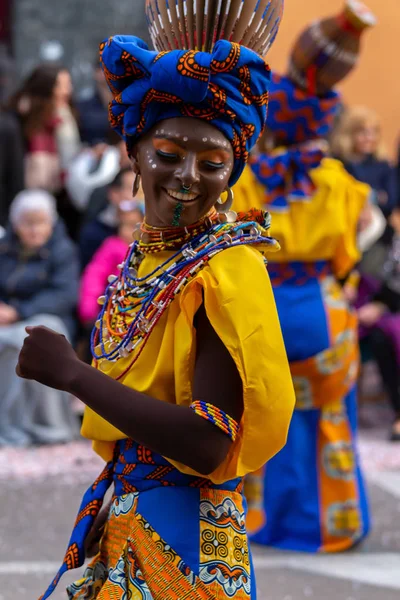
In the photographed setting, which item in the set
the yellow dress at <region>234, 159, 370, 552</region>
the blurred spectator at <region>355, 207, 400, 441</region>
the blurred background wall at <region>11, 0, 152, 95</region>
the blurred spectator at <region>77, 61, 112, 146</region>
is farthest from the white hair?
the blurred background wall at <region>11, 0, 152, 95</region>

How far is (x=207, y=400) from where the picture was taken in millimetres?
2127

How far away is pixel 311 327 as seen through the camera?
4.86 m

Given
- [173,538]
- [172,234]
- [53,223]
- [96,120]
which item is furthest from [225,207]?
[96,120]

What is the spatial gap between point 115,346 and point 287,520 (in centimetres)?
297

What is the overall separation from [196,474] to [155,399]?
0.61 ft

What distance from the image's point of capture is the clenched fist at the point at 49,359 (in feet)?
7.01

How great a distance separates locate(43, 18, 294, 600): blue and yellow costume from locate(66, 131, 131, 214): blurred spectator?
242 inches

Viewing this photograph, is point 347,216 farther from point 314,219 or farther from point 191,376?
point 191,376

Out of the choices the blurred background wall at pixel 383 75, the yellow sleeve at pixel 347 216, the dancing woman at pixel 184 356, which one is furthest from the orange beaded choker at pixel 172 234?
the blurred background wall at pixel 383 75

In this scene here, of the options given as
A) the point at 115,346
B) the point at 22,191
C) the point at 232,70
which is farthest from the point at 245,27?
the point at 22,191

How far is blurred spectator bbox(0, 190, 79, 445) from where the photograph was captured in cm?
759

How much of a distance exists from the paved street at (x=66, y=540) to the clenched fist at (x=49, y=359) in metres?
2.39

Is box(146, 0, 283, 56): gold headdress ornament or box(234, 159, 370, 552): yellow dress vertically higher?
box(146, 0, 283, 56): gold headdress ornament

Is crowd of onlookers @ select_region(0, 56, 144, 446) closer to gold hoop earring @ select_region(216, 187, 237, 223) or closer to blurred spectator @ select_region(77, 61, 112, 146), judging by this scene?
blurred spectator @ select_region(77, 61, 112, 146)
